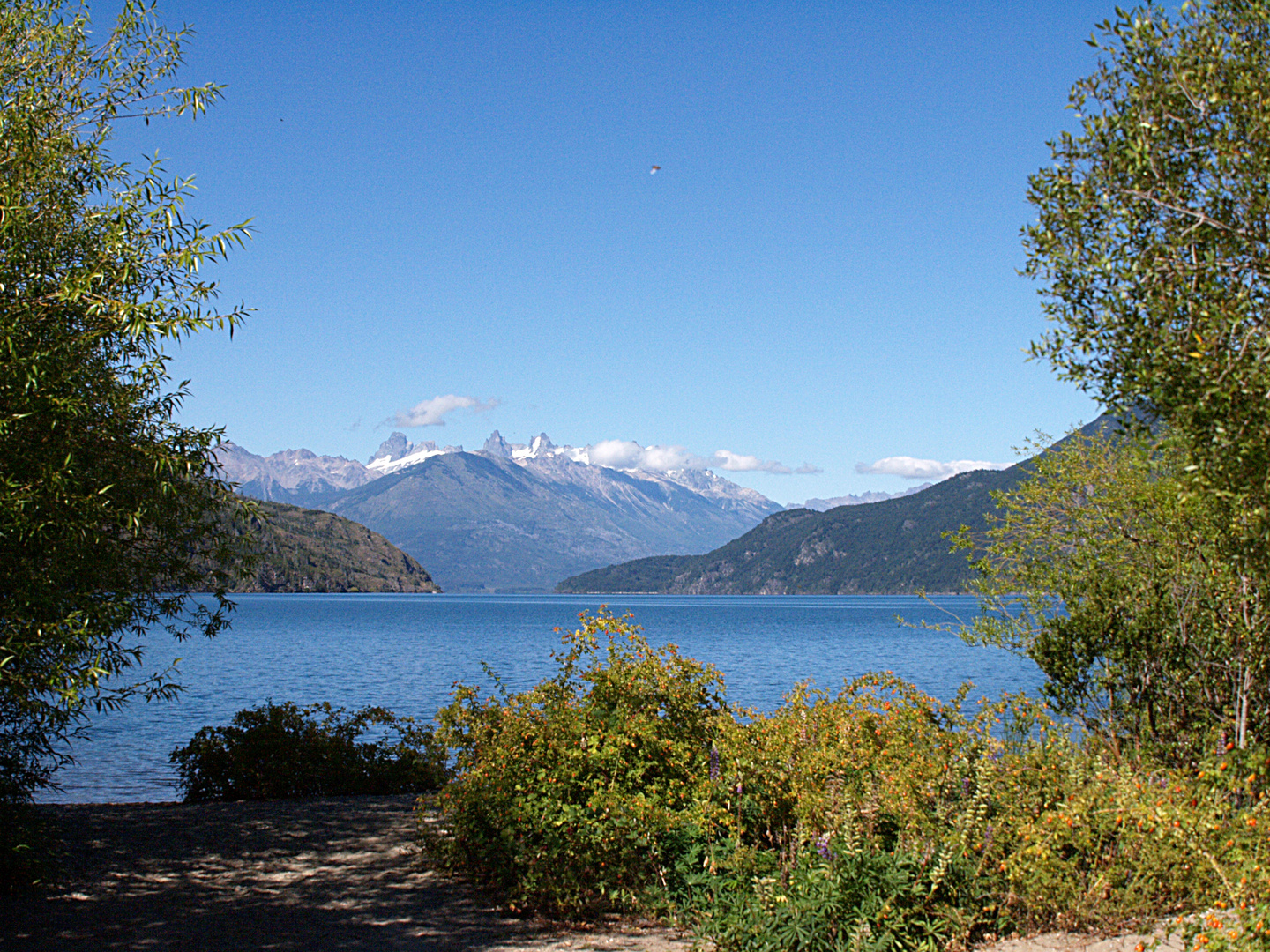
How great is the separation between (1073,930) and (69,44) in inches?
483

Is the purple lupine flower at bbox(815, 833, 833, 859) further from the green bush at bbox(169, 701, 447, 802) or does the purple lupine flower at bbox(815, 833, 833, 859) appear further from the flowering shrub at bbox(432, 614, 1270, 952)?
the green bush at bbox(169, 701, 447, 802)

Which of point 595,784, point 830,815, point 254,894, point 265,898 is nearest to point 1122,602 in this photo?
point 830,815

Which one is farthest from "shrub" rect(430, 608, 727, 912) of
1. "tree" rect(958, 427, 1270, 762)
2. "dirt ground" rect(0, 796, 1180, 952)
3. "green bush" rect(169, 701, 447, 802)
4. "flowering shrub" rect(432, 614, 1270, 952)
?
"tree" rect(958, 427, 1270, 762)

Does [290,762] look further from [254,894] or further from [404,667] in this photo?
[404,667]

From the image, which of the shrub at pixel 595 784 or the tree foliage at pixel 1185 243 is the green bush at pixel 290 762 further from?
the tree foliage at pixel 1185 243

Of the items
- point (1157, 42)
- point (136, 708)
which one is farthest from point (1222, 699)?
point (136, 708)

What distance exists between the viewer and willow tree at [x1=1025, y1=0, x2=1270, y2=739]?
5820 mm

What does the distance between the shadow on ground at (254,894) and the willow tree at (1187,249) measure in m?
5.89

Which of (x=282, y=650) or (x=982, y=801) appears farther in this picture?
(x=282, y=650)

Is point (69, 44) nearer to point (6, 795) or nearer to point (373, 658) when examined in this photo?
point (6, 795)

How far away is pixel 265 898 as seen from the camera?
30.6 ft

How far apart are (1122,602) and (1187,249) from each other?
5206 millimetres

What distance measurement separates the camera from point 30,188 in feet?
25.9

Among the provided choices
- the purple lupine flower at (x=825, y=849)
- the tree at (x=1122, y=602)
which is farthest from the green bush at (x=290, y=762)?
the tree at (x=1122, y=602)
